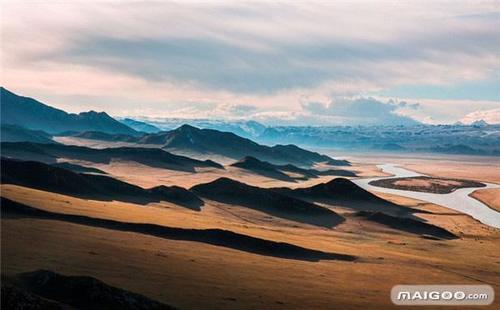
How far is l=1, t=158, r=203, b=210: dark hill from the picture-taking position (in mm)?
136512

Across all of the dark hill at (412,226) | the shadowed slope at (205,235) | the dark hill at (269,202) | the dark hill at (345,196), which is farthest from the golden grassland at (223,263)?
the dark hill at (345,196)

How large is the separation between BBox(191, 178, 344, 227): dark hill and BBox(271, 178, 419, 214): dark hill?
21.3m

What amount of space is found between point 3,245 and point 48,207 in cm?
3481

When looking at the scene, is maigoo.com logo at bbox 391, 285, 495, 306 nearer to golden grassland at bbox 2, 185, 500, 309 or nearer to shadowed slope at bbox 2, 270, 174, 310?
golden grassland at bbox 2, 185, 500, 309

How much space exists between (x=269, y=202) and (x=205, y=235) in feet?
227

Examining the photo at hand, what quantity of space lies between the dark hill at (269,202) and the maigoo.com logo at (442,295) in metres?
67.0

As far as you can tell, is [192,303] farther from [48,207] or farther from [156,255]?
[48,207]

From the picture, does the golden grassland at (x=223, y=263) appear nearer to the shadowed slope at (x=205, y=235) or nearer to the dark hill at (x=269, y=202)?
the shadowed slope at (x=205, y=235)

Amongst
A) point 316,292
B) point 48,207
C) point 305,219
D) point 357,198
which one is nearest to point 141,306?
point 316,292

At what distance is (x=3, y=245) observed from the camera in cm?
6069

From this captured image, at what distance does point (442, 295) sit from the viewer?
66.7m

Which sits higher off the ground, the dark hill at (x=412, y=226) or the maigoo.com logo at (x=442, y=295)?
the dark hill at (x=412, y=226)

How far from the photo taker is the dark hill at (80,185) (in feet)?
448

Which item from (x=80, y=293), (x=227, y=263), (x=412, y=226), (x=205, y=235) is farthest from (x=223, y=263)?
(x=412, y=226)
